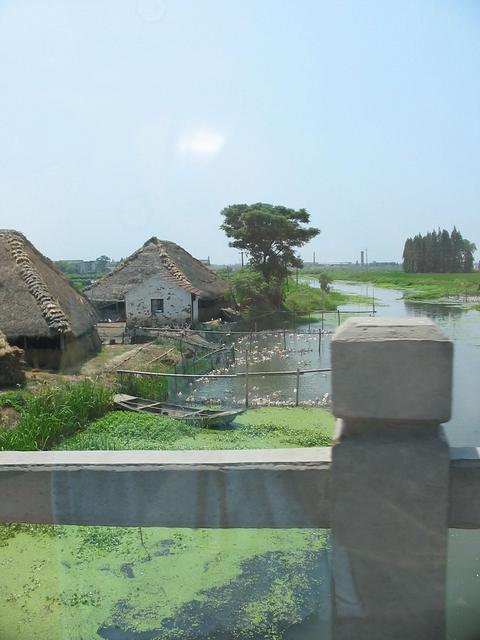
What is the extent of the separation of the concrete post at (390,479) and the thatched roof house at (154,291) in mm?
21075

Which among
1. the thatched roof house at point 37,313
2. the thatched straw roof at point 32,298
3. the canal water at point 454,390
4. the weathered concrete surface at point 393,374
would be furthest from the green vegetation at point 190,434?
the weathered concrete surface at point 393,374

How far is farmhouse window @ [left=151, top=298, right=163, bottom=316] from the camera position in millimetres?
22625

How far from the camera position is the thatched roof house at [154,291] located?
73.9 feet

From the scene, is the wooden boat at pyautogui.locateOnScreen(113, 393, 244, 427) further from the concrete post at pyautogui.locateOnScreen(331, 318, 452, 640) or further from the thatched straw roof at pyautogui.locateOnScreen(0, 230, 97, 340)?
the concrete post at pyautogui.locateOnScreen(331, 318, 452, 640)

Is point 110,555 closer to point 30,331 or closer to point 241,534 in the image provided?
point 241,534

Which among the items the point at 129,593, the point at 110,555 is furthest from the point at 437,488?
the point at 110,555

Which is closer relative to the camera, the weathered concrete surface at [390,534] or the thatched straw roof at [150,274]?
the weathered concrete surface at [390,534]

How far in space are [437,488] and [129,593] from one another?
323cm

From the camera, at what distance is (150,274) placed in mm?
23125

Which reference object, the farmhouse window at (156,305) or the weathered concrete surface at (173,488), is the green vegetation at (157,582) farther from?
the farmhouse window at (156,305)

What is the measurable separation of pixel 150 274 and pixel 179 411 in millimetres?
13352

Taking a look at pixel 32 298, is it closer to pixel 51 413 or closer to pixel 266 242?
pixel 51 413

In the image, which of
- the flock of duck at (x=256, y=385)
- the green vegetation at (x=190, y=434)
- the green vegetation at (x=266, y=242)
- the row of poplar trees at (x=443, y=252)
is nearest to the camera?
the green vegetation at (x=190, y=434)

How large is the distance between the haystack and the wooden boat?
2106 mm
